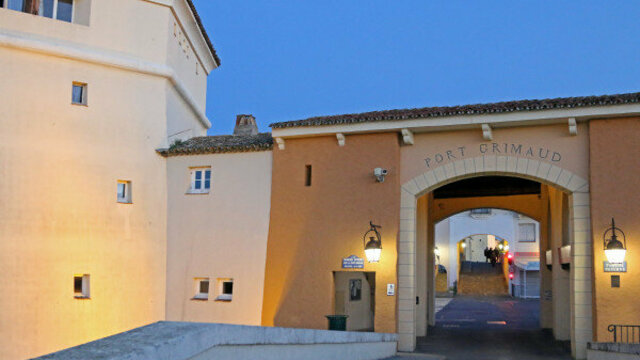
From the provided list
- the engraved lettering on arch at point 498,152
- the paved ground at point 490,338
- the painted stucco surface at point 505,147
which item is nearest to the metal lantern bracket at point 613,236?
the painted stucco surface at point 505,147

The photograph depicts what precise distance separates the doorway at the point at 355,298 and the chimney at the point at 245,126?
6.75 meters

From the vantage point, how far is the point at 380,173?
52.5 ft

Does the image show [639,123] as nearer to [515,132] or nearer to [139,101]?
[515,132]

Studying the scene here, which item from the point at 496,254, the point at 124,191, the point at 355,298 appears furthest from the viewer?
the point at 496,254

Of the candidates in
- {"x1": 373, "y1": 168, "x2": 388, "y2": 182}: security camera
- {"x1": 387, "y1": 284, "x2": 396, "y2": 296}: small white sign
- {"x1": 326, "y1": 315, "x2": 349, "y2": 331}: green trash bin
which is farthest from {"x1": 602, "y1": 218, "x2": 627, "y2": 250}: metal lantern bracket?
{"x1": 326, "y1": 315, "x2": 349, "y2": 331}: green trash bin

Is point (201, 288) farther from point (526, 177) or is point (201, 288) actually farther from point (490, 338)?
point (526, 177)

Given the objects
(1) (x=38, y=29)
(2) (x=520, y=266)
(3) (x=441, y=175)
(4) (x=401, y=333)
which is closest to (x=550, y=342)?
(4) (x=401, y=333)

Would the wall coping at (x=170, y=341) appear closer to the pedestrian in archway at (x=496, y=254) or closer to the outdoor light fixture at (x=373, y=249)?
the outdoor light fixture at (x=373, y=249)

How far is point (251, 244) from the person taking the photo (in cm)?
1767

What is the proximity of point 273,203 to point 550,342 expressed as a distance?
27.7 ft

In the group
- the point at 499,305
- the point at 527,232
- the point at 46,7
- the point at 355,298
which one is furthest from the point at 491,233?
the point at 46,7

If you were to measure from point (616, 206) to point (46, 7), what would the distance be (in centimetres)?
1557

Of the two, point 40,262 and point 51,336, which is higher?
point 40,262

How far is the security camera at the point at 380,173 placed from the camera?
16.0 meters
